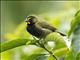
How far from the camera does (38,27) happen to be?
1.28 m

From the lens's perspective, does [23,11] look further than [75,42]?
Yes

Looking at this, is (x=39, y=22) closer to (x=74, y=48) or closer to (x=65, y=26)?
(x=65, y=26)

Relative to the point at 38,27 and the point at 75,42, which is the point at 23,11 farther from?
the point at 75,42

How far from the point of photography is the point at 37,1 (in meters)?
2.38

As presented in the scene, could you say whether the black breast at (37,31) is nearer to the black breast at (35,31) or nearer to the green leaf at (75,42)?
the black breast at (35,31)

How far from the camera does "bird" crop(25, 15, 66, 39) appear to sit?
1163 millimetres

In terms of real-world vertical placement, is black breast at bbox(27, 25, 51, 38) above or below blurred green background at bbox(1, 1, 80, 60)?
above

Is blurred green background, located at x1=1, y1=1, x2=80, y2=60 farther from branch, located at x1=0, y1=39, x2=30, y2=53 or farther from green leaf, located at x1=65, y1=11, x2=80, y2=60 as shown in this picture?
branch, located at x1=0, y1=39, x2=30, y2=53

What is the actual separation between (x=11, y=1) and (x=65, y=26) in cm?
94

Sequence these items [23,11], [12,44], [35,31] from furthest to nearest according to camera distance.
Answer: [23,11], [35,31], [12,44]

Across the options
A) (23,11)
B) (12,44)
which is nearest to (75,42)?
(12,44)

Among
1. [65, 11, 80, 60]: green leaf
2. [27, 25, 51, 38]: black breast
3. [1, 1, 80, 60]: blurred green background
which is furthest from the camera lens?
[1, 1, 80, 60]: blurred green background

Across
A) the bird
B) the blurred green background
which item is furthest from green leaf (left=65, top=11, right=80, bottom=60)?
the blurred green background

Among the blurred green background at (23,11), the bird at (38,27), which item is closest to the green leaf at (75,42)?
the bird at (38,27)
